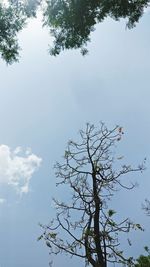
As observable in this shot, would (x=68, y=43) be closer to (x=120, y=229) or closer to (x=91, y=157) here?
(x=91, y=157)

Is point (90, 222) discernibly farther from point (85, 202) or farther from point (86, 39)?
point (86, 39)

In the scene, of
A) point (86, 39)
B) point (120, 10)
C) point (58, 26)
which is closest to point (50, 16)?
point (58, 26)

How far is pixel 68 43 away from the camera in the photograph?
9.38m

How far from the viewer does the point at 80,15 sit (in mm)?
9086

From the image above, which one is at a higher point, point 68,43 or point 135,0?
point 135,0

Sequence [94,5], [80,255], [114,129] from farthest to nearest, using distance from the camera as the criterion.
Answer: [114,129], [94,5], [80,255]

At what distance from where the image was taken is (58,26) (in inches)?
363

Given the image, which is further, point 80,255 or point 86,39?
point 86,39

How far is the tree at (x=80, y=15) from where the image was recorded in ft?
29.5

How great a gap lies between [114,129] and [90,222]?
2.74m

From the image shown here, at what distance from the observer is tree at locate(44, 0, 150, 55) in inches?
354

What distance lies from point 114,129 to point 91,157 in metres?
1.13

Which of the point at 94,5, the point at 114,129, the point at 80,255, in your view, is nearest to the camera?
the point at 80,255

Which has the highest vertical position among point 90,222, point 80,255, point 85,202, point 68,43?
point 68,43
